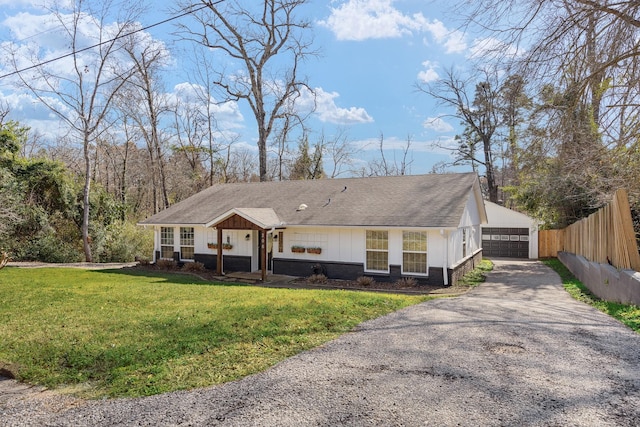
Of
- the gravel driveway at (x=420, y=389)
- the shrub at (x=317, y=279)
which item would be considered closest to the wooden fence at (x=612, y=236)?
the gravel driveway at (x=420, y=389)

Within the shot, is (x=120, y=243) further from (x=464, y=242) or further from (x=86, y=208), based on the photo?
(x=464, y=242)

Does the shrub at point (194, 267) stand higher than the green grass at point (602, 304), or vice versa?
the shrub at point (194, 267)

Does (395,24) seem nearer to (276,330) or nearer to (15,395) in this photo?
(276,330)

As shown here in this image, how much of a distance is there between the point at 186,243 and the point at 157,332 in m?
11.6

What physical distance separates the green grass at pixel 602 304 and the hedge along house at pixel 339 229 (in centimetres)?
352

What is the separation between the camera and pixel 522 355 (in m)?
5.27

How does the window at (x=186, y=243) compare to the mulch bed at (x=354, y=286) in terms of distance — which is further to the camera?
the window at (x=186, y=243)

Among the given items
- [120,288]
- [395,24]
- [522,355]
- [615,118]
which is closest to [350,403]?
[522,355]

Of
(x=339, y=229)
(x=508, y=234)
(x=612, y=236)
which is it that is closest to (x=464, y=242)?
(x=339, y=229)

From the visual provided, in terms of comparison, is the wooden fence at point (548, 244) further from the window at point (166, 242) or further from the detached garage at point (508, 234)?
the window at point (166, 242)

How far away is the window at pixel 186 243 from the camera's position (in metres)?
17.7

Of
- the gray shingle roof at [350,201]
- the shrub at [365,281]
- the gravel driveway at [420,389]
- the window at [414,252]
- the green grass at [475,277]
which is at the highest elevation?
the gray shingle roof at [350,201]

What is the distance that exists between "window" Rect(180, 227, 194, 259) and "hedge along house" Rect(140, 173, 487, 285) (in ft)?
0.14

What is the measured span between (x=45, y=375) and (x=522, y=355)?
613cm
